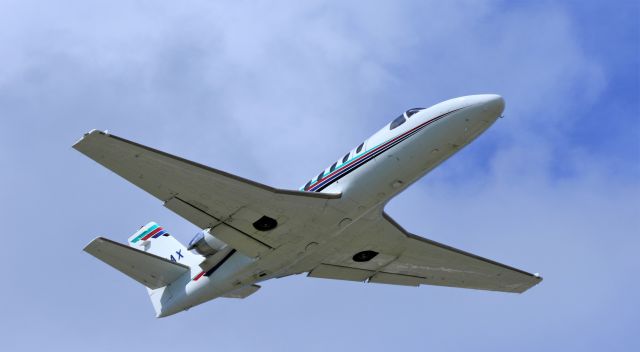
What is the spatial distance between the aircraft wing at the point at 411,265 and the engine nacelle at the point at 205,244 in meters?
4.46

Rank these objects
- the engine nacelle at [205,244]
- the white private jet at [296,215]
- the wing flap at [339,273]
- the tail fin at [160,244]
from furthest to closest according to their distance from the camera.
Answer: the tail fin at [160,244]
the wing flap at [339,273]
the engine nacelle at [205,244]
the white private jet at [296,215]

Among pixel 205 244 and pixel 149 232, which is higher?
pixel 149 232

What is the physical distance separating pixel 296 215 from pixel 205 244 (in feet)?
14.3

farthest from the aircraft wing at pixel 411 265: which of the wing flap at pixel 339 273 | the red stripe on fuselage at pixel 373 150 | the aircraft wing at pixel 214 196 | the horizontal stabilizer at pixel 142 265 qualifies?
the horizontal stabilizer at pixel 142 265

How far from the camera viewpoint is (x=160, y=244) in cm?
4281

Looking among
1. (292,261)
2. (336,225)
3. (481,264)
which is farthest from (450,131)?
(481,264)

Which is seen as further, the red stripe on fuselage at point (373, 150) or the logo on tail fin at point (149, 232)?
the logo on tail fin at point (149, 232)

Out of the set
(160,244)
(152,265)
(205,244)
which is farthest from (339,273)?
(160,244)

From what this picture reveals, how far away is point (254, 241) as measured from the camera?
34375mm

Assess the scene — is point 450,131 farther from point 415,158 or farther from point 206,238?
point 206,238

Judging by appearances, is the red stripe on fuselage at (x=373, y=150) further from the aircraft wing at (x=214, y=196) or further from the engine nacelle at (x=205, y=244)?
the engine nacelle at (x=205, y=244)

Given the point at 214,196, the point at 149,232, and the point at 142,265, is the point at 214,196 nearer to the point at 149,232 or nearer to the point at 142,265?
the point at 142,265

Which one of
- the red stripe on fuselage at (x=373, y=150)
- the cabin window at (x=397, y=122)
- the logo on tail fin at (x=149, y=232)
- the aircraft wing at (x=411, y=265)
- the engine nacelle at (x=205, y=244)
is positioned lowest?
the engine nacelle at (x=205, y=244)

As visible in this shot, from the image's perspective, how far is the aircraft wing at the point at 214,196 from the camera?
29891 mm
